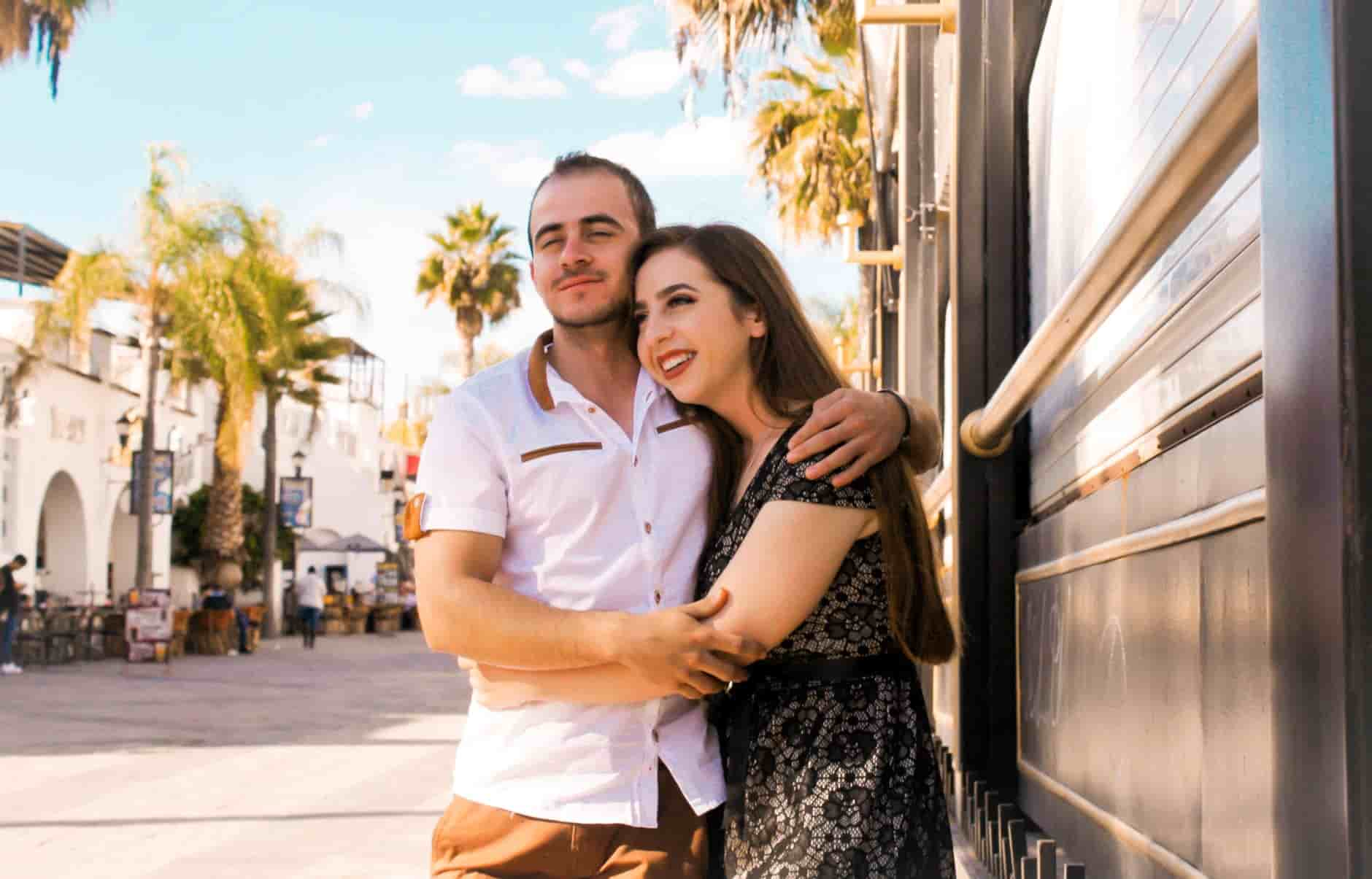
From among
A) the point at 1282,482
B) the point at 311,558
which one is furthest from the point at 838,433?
the point at 311,558

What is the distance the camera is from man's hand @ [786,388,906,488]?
80.1 inches

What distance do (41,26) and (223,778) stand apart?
16.0 metres

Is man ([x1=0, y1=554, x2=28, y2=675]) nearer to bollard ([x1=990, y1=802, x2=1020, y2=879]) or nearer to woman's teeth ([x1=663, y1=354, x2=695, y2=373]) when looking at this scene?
bollard ([x1=990, y1=802, x2=1020, y2=879])

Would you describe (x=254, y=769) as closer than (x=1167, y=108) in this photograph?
No

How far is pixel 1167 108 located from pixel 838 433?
0.73 metres

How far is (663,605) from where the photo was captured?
7.48 ft

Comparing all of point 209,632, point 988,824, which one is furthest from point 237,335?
point 988,824

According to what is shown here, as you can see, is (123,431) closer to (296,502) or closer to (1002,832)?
(296,502)

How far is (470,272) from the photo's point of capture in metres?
44.7

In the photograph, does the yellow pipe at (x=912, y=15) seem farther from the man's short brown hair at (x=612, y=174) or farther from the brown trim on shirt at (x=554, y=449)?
the brown trim on shirt at (x=554, y=449)

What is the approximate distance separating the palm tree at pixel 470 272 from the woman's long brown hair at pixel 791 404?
42.7m

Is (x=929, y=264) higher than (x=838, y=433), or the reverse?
(x=929, y=264)

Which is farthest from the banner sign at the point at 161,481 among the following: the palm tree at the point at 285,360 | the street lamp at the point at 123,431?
the palm tree at the point at 285,360

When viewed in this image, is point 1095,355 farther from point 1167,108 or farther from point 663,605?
point 663,605
